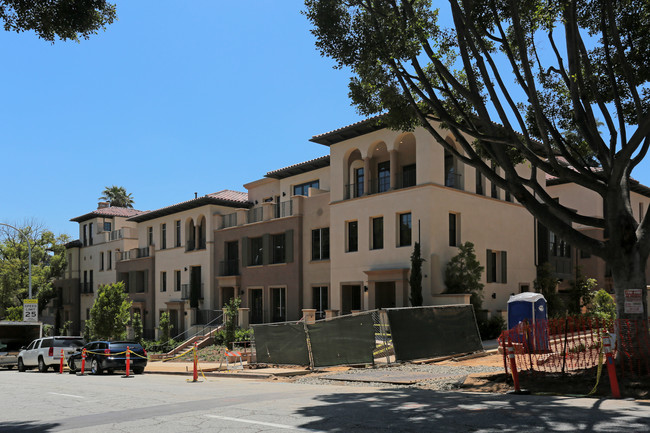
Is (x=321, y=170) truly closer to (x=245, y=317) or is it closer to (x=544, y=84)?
(x=245, y=317)

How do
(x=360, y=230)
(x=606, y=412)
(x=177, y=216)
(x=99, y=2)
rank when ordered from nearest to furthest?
(x=606, y=412) → (x=99, y=2) → (x=360, y=230) → (x=177, y=216)

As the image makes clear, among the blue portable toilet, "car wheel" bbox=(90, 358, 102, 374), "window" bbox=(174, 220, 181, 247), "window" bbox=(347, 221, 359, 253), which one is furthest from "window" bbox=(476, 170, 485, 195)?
"window" bbox=(174, 220, 181, 247)

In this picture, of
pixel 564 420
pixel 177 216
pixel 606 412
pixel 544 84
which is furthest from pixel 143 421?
pixel 177 216

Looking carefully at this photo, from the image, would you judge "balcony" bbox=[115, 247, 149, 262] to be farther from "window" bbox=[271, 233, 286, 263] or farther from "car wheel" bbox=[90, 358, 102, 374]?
"car wheel" bbox=[90, 358, 102, 374]

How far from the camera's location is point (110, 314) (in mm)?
37938

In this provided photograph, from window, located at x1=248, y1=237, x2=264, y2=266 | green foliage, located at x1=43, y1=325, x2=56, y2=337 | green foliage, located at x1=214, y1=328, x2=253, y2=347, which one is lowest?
green foliage, located at x1=43, y1=325, x2=56, y2=337

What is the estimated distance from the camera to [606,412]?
9.88 metres

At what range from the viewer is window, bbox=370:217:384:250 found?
31312mm

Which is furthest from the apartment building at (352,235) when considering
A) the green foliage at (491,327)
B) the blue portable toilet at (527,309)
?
the blue portable toilet at (527,309)

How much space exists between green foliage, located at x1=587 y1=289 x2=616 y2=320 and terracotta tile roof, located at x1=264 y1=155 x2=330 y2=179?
1653cm

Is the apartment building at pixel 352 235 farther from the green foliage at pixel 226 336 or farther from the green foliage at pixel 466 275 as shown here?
the green foliage at pixel 226 336

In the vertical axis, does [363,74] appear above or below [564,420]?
above

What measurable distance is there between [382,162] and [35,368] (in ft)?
71.5

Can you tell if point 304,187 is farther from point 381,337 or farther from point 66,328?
point 66,328
